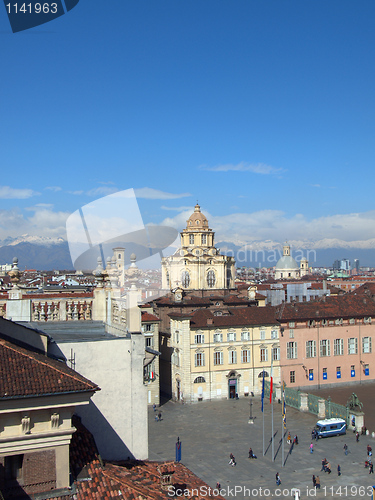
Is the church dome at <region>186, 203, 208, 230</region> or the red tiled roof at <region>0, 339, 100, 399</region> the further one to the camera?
the church dome at <region>186, 203, 208, 230</region>

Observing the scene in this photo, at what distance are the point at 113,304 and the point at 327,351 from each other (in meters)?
51.7

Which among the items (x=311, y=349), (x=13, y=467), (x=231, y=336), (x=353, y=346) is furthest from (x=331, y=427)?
(x=13, y=467)

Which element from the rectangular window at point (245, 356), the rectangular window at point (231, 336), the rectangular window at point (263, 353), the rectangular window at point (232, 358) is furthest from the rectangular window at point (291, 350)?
the rectangular window at point (231, 336)

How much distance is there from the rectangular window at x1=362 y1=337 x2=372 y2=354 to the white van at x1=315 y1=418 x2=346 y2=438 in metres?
21.9

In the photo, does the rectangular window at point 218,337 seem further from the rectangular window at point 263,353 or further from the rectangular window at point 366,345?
the rectangular window at point 366,345

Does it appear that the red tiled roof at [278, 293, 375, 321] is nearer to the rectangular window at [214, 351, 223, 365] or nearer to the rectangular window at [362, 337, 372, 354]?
the rectangular window at [362, 337, 372, 354]

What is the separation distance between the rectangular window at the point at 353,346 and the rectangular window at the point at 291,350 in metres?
7.83

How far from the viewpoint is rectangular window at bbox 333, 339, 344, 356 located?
63.6 metres

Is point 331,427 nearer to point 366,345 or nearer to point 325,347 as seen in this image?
point 325,347

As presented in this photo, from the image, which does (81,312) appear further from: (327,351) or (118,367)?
(327,351)

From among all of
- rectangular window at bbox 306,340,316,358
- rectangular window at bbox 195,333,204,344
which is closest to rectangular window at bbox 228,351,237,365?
rectangular window at bbox 195,333,204,344

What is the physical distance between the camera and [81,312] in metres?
17.2

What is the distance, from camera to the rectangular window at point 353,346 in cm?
6456

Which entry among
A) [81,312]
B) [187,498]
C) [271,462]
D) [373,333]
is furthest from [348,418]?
[187,498]
